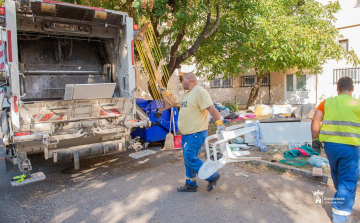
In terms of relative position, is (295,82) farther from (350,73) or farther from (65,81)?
(65,81)

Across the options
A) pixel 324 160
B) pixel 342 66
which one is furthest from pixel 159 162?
pixel 342 66

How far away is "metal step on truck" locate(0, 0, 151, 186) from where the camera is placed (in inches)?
169

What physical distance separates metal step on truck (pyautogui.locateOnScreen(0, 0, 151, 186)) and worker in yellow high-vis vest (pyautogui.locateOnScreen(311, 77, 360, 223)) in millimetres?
3264

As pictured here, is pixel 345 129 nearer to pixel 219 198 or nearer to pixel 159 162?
pixel 219 198

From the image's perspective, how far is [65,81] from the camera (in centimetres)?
616

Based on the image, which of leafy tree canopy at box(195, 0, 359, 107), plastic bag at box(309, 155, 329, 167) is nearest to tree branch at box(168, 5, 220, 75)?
leafy tree canopy at box(195, 0, 359, 107)

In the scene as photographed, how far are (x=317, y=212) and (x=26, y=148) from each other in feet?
13.6

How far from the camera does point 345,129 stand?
9.96 ft

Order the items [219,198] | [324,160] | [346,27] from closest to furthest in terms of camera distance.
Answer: [219,198]
[324,160]
[346,27]

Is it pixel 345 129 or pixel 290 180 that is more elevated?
pixel 345 129

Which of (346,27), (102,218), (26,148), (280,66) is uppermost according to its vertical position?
(346,27)

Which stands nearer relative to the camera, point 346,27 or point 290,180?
point 290,180

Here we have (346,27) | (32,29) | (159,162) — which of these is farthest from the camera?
(346,27)

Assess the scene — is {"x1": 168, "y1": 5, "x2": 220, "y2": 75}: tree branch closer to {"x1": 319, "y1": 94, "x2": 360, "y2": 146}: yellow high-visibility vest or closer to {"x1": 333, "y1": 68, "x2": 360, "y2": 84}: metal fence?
{"x1": 319, "y1": 94, "x2": 360, "y2": 146}: yellow high-visibility vest
